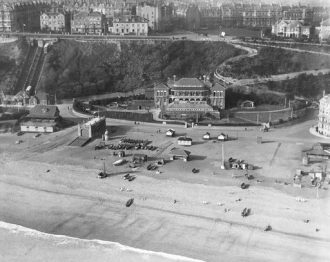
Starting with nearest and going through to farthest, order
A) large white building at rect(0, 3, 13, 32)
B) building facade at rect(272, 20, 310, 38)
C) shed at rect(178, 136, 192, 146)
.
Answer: shed at rect(178, 136, 192, 146), building facade at rect(272, 20, 310, 38), large white building at rect(0, 3, 13, 32)

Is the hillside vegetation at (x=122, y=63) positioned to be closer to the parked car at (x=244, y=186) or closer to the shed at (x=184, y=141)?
the shed at (x=184, y=141)

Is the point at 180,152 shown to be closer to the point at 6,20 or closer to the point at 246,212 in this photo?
the point at 246,212

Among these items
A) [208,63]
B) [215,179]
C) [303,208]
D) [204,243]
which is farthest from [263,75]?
[204,243]

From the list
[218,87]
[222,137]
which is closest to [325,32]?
[218,87]

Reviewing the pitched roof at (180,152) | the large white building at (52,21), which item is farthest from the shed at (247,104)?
the large white building at (52,21)

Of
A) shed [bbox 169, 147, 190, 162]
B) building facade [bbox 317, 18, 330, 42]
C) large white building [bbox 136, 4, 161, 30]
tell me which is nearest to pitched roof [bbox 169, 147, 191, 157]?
shed [bbox 169, 147, 190, 162]

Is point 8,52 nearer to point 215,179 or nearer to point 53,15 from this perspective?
point 53,15

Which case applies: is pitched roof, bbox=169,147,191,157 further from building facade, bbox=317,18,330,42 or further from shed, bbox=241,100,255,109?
building facade, bbox=317,18,330,42
